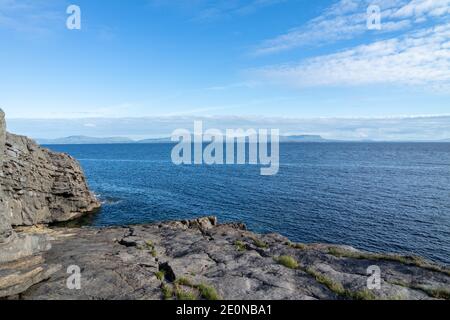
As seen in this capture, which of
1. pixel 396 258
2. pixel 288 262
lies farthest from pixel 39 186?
pixel 396 258

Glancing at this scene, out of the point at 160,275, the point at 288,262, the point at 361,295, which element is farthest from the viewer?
the point at 288,262

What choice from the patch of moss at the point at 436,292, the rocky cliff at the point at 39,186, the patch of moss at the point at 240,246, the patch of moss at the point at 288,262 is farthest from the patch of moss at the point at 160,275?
the patch of moss at the point at 436,292

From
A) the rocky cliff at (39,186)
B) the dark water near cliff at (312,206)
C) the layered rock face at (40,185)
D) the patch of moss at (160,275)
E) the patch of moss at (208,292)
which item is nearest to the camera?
the patch of moss at (208,292)

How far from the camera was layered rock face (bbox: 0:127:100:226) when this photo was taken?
44719 mm

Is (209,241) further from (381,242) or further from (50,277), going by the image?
(381,242)

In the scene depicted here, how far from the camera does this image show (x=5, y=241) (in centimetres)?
1864

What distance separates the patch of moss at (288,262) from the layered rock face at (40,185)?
1619 inches

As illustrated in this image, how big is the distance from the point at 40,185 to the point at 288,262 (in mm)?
47003

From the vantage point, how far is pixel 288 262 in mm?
21141

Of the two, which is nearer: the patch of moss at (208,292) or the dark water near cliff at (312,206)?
the patch of moss at (208,292)

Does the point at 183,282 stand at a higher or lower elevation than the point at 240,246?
higher

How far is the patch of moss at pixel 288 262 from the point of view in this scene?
2081 centimetres

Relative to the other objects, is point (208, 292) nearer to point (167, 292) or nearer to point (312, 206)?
point (167, 292)

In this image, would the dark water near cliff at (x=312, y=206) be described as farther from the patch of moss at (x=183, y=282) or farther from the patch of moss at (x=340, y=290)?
the patch of moss at (x=183, y=282)
